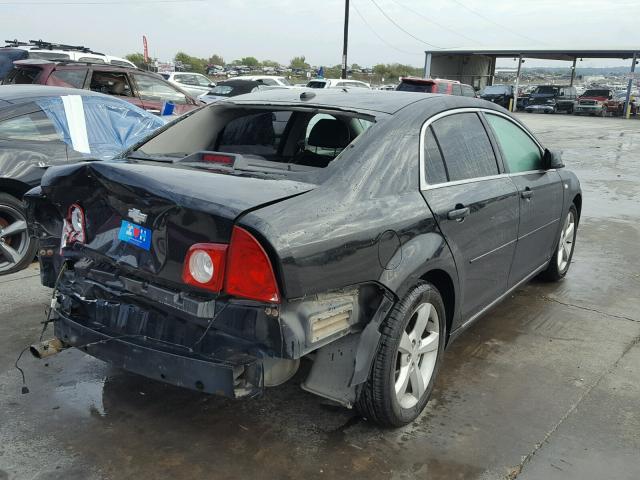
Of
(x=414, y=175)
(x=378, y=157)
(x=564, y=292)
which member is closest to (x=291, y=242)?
(x=378, y=157)

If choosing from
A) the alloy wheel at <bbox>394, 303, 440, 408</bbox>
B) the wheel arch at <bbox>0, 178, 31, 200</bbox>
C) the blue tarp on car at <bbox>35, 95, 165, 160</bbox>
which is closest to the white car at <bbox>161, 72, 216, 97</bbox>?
the blue tarp on car at <bbox>35, 95, 165, 160</bbox>

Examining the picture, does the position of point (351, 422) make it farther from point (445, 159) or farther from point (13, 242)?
point (13, 242)

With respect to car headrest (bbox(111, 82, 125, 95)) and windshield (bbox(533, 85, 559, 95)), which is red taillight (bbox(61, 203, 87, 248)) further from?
windshield (bbox(533, 85, 559, 95))

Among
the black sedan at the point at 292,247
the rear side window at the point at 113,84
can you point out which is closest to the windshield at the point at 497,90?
the rear side window at the point at 113,84

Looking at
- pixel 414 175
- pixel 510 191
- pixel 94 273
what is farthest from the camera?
pixel 510 191

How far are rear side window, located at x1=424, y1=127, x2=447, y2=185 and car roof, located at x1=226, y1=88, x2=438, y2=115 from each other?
9.2 inches

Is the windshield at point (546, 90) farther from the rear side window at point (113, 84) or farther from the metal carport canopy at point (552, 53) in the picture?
the rear side window at point (113, 84)

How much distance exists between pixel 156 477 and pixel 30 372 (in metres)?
1.35

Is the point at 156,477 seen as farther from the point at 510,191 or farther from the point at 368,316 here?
the point at 510,191

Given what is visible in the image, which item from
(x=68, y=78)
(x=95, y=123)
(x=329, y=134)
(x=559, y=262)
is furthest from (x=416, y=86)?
(x=329, y=134)

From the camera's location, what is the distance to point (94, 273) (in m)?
2.89

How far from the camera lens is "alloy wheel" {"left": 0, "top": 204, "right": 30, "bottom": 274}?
5.16m

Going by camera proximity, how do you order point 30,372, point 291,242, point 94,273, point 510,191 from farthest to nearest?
point 510,191 < point 30,372 < point 94,273 < point 291,242

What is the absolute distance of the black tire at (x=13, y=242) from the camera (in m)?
5.12
